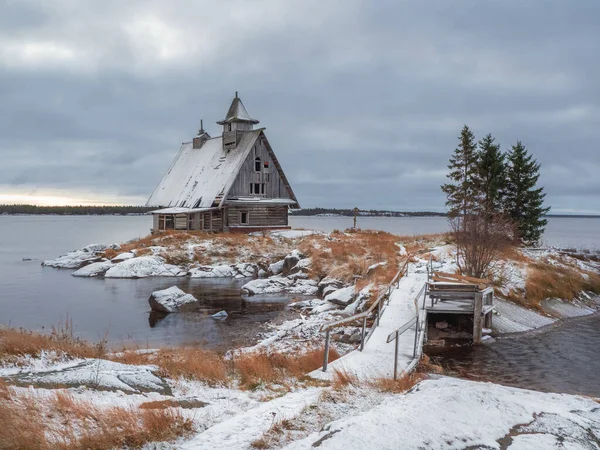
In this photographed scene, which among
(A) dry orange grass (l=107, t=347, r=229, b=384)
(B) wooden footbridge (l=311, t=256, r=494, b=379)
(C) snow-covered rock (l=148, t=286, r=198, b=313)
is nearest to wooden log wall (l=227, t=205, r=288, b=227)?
(C) snow-covered rock (l=148, t=286, r=198, b=313)

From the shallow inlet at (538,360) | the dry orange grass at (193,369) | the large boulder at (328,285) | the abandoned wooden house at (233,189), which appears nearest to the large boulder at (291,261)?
the large boulder at (328,285)

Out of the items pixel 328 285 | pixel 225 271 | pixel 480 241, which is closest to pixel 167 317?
pixel 328 285

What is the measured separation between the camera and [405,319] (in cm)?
1590

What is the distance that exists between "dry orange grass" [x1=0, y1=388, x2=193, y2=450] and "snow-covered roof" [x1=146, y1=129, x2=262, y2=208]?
37.0m

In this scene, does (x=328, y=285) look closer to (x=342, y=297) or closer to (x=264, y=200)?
(x=342, y=297)

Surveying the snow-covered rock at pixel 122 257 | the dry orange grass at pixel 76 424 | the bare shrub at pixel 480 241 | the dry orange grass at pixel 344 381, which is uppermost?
the bare shrub at pixel 480 241

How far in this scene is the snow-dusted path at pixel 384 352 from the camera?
1061 cm

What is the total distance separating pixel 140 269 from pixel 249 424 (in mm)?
28316

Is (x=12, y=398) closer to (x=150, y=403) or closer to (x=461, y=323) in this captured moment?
(x=150, y=403)

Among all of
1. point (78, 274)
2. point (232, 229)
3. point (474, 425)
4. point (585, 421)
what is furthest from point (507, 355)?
point (232, 229)

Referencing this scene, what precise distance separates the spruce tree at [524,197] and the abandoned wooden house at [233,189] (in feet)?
66.5

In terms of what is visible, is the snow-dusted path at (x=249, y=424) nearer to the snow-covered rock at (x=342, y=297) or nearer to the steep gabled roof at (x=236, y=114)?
the snow-covered rock at (x=342, y=297)

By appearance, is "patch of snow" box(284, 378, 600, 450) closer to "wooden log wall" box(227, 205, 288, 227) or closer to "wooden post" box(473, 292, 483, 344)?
"wooden post" box(473, 292, 483, 344)

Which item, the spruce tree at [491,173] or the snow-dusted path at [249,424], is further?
the spruce tree at [491,173]
